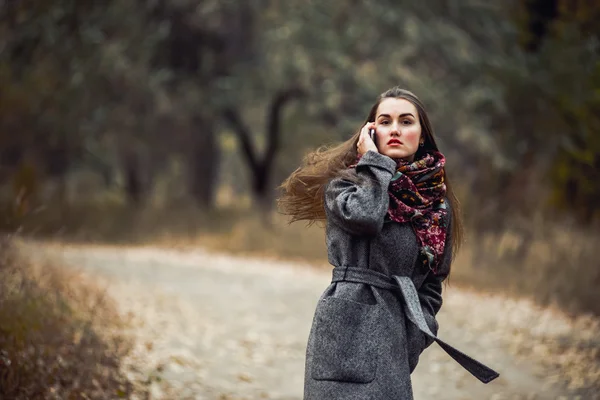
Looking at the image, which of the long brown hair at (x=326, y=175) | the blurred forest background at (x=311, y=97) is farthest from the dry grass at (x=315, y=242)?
the long brown hair at (x=326, y=175)

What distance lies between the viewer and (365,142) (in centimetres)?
340

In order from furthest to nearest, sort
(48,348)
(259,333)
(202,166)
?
1. (202,166)
2. (259,333)
3. (48,348)

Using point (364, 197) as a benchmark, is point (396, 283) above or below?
below

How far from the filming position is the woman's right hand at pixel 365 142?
132 inches

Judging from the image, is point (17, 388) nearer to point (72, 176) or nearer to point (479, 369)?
point (479, 369)

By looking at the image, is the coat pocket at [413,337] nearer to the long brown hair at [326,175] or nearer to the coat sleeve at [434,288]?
the coat sleeve at [434,288]

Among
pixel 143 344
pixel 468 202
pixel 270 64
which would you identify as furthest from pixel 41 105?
pixel 143 344

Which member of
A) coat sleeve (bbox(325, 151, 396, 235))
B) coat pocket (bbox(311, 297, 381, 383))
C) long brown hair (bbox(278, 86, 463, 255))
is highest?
long brown hair (bbox(278, 86, 463, 255))

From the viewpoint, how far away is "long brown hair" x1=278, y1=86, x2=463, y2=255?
3480 mm

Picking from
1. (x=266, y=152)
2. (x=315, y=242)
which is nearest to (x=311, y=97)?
(x=266, y=152)

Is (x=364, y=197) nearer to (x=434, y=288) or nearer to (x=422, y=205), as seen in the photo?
(x=422, y=205)

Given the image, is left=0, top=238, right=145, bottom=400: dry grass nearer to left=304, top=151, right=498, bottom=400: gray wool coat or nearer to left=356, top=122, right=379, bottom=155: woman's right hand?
left=304, top=151, right=498, bottom=400: gray wool coat

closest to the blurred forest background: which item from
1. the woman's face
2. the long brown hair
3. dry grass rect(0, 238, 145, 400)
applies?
dry grass rect(0, 238, 145, 400)

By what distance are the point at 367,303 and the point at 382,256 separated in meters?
0.21
